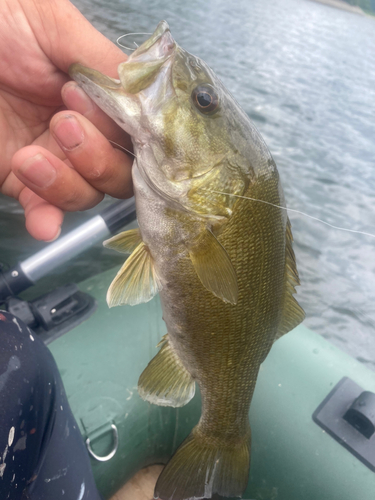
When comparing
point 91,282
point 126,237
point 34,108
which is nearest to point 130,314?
point 91,282

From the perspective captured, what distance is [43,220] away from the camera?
1.48 metres

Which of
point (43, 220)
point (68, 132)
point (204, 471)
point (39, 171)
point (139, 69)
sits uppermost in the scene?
point (139, 69)

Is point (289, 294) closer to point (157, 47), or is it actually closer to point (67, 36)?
point (157, 47)

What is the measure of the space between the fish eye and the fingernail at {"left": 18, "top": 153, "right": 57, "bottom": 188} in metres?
0.57

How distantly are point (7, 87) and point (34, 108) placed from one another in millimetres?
129

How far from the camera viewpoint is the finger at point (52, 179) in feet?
4.09

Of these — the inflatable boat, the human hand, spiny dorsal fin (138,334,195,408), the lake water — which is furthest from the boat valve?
the lake water

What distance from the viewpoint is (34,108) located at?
162cm

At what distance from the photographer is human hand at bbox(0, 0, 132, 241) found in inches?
49.5

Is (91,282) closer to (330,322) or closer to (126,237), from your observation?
(126,237)

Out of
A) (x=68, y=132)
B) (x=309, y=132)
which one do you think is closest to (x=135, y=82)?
(x=68, y=132)

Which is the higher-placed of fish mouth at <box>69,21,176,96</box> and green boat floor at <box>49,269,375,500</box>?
fish mouth at <box>69,21,176,96</box>

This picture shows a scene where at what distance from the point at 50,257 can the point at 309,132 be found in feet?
22.5

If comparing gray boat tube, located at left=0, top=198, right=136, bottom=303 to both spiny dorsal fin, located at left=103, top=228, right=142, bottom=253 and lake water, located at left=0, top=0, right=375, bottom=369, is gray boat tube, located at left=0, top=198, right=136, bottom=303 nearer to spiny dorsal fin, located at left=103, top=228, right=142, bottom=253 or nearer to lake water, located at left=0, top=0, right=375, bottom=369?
spiny dorsal fin, located at left=103, top=228, right=142, bottom=253
